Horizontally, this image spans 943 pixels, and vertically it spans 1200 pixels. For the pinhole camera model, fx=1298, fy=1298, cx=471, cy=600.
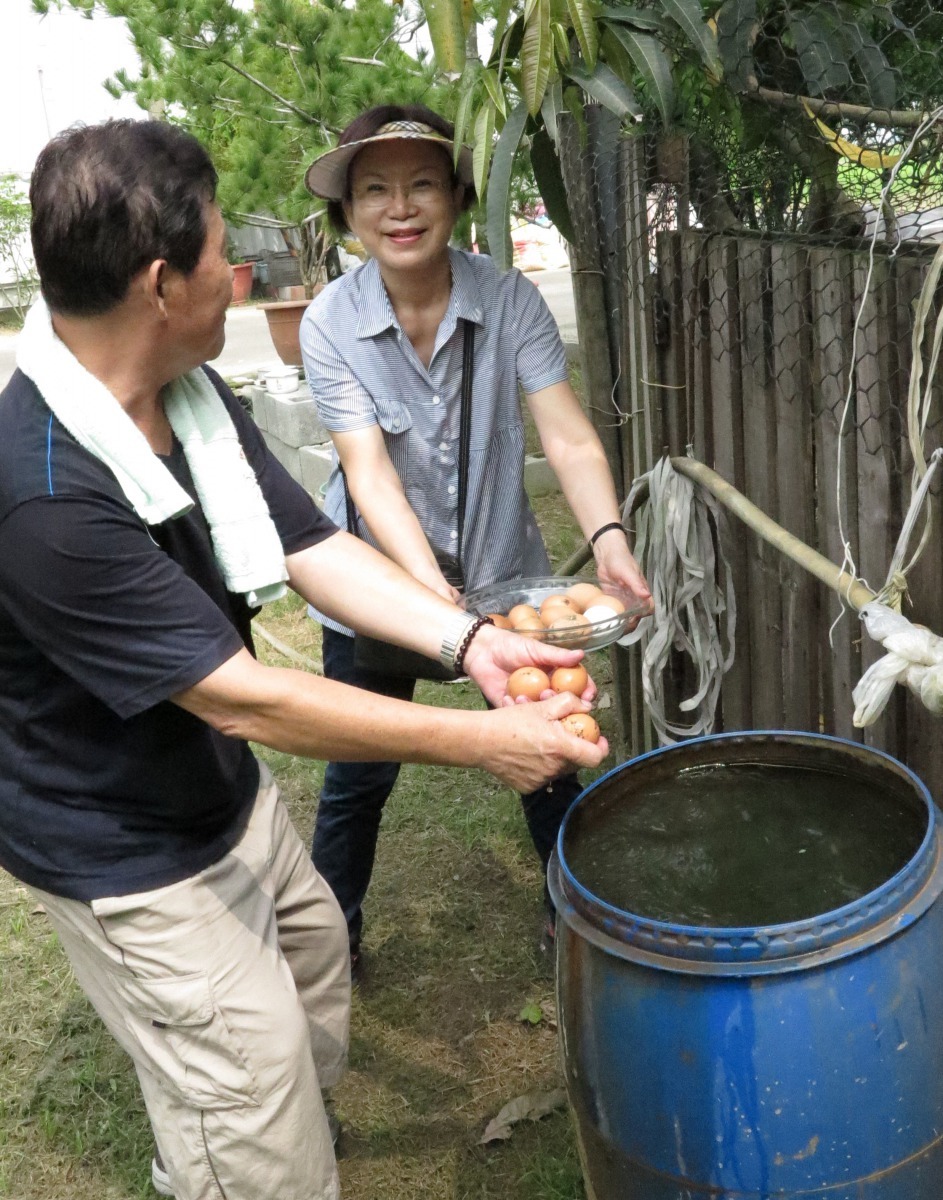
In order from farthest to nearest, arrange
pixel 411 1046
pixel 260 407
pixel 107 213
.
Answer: pixel 260 407 → pixel 411 1046 → pixel 107 213

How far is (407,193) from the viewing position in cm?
313

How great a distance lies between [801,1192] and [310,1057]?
0.95m

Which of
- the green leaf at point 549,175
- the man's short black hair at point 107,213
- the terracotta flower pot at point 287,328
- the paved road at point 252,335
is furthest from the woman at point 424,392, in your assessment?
the paved road at point 252,335

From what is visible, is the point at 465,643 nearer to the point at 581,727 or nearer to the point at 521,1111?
the point at 581,727

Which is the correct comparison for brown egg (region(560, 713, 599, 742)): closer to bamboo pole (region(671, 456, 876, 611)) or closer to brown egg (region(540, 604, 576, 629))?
brown egg (region(540, 604, 576, 629))

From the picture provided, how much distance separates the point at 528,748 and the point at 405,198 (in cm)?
149

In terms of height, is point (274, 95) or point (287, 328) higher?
point (274, 95)

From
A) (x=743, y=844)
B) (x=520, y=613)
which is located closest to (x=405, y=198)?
(x=520, y=613)

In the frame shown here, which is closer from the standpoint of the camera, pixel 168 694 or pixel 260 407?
pixel 168 694

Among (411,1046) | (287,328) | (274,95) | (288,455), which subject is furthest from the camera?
(287,328)

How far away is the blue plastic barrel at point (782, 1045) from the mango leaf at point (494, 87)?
4.82ft

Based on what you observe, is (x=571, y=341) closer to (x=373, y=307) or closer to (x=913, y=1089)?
(x=373, y=307)

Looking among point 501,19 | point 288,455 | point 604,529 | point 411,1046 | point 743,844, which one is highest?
point 501,19

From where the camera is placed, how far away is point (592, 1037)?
2.09 meters
